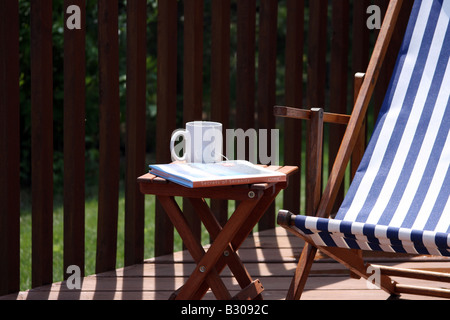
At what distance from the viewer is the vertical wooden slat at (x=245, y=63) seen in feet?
11.1

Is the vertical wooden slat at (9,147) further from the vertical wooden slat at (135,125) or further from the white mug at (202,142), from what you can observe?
the white mug at (202,142)

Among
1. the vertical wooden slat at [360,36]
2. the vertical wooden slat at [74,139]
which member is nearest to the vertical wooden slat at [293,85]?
the vertical wooden slat at [360,36]

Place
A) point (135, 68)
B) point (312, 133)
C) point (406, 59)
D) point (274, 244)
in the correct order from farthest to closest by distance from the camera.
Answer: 1. point (274, 244)
2. point (135, 68)
3. point (406, 59)
4. point (312, 133)

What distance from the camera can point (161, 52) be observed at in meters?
3.09

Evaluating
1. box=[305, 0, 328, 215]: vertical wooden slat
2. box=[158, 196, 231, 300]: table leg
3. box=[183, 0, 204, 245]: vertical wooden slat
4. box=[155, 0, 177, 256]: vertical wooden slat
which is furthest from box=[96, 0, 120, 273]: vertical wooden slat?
box=[305, 0, 328, 215]: vertical wooden slat

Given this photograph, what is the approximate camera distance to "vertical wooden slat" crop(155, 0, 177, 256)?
10.1 ft

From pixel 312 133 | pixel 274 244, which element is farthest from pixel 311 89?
pixel 312 133

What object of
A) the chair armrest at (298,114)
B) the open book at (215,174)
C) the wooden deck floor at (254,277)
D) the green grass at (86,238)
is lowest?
the green grass at (86,238)

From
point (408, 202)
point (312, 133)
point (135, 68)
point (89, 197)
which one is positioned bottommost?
point (89, 197)

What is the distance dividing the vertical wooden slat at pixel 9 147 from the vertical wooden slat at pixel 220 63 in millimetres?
942

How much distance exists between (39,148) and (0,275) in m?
0.46

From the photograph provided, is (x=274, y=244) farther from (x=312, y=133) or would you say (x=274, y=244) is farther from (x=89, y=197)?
(x=89, y=197)

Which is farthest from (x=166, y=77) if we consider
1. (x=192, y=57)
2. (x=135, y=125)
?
(x=135, y=125)

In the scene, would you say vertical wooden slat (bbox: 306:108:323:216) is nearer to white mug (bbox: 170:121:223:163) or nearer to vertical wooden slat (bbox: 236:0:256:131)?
white mug (bbox: 170:121:223:163)
